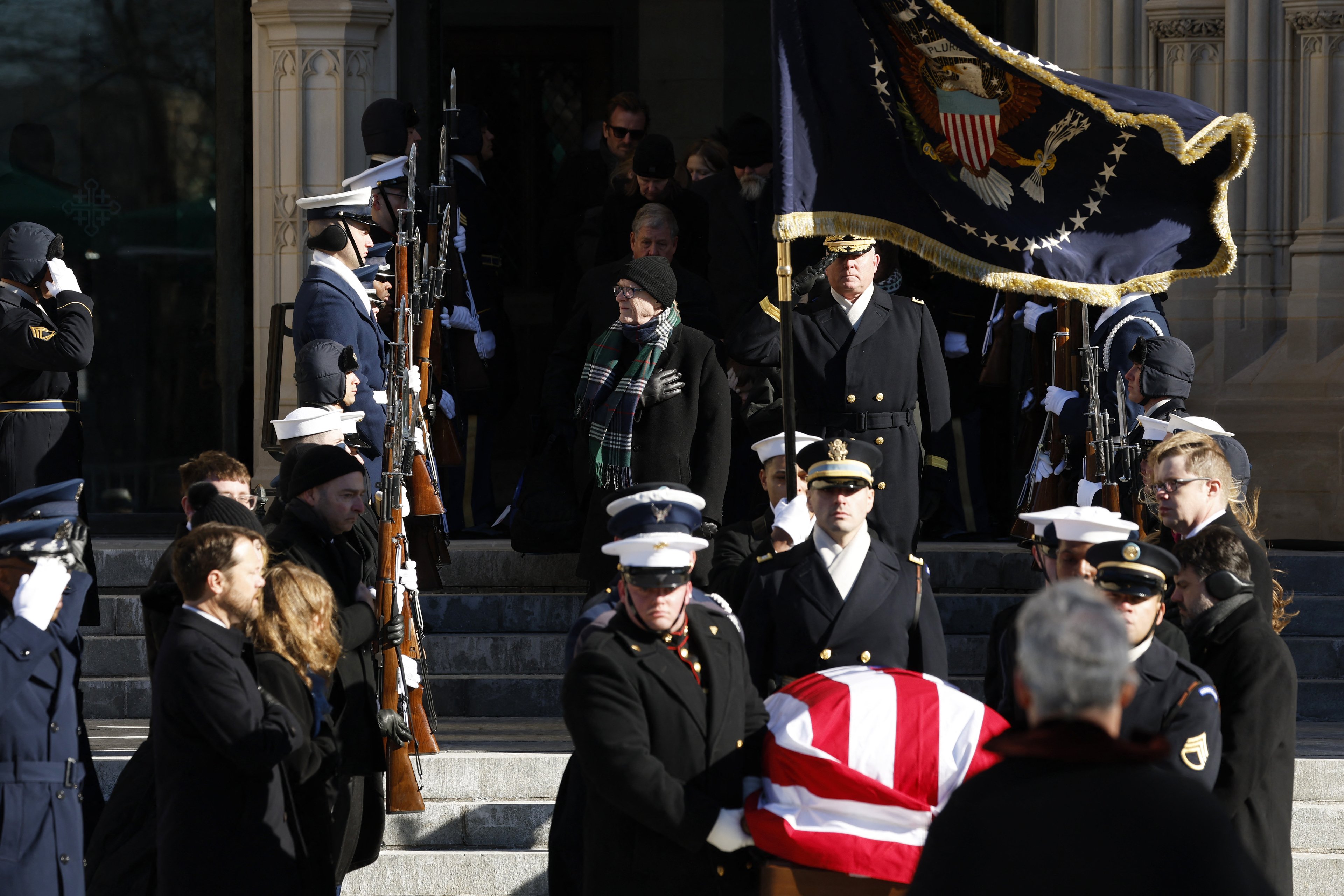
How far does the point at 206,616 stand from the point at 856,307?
10.2 feet

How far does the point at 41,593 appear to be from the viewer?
5387 millimetres

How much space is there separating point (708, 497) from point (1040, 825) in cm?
470

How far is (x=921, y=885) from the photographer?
3.06 metres

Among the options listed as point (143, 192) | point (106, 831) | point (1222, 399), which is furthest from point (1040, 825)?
point (143, 192)

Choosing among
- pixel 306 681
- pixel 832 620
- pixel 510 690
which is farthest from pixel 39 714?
pixel 510 690

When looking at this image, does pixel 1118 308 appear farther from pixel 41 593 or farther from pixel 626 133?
pixel 41 593

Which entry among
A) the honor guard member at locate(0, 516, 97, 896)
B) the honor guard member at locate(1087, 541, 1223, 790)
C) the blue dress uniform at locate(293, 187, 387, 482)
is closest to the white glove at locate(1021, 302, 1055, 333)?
the blue dress uniform at locate(293, 187, 387, 482)

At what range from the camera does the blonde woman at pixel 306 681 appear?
17.8ft

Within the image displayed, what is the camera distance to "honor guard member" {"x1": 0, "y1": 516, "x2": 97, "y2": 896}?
531cm

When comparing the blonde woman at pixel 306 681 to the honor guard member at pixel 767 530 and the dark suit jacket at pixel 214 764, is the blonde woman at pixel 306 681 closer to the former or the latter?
the dark suit jacket at pixel 214 764

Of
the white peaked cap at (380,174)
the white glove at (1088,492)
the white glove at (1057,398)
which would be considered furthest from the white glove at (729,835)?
the white peaked cap at (380,174)

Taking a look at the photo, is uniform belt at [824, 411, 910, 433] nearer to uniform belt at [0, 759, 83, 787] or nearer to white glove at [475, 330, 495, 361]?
white glove at [475, 330, 495, 361]

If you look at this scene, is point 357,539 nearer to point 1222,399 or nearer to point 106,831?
point 106,831

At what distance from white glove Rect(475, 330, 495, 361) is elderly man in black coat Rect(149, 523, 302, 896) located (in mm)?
4740
